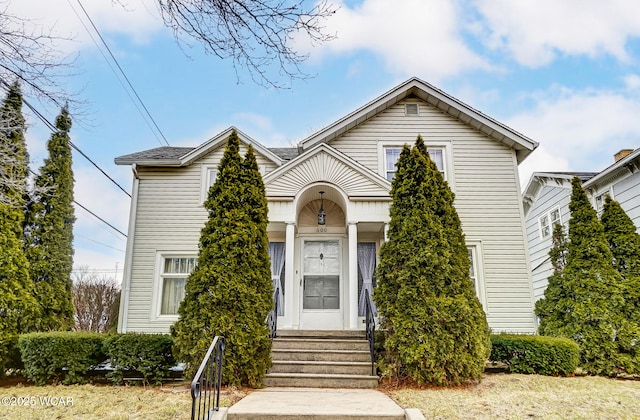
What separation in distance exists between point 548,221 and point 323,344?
10.3 meters

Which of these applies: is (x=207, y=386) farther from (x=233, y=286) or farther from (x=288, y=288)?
(x=288, y=288)

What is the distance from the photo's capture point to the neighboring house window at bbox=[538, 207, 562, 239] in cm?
1315

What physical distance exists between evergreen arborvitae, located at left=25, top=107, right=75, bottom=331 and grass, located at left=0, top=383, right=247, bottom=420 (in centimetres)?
183

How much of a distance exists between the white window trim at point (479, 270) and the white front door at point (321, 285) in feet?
10.3

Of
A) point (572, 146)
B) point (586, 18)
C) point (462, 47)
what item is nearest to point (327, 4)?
point (462, 47)

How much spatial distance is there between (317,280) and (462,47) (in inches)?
240

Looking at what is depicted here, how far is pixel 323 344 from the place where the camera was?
283 inches

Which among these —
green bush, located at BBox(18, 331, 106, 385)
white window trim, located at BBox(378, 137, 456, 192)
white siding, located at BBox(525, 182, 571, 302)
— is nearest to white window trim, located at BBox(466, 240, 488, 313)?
white window trim, located at BBox(378, 137, 456, 192)

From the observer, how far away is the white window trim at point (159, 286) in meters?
9.25

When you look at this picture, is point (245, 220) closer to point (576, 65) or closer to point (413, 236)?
point (413, 236)

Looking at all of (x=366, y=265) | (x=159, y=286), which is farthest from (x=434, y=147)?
(x=159, y=286)

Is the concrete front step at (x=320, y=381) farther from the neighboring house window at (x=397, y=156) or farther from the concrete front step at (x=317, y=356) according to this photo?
the neighboring house window at (x=397, y=156)

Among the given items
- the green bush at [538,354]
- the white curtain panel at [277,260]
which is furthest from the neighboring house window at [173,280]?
the green bush at [538,354]

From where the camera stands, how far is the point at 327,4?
11.0 ft
